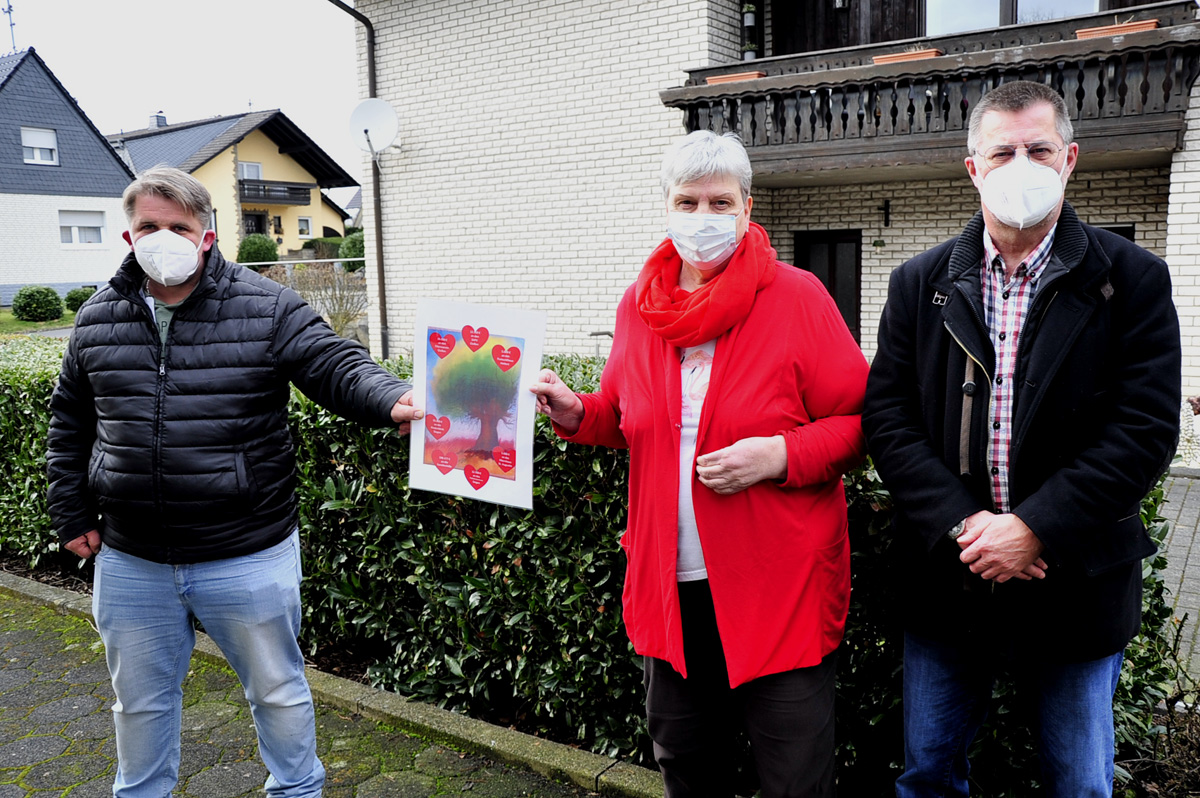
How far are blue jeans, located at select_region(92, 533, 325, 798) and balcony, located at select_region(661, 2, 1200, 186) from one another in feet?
31.0

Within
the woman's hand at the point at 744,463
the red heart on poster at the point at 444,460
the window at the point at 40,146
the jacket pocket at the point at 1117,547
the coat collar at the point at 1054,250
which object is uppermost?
the window at the point at 40,146

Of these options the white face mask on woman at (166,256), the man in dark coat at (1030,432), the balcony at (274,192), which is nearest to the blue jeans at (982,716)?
the man in dark coat at (1030,432)

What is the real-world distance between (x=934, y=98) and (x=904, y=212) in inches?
86.9

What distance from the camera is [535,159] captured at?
1391 cm

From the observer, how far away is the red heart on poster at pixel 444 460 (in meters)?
2.91

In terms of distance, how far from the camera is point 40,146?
133 feet

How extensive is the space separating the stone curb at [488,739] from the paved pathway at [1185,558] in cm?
241

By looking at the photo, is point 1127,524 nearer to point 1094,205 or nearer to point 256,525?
point 256,525

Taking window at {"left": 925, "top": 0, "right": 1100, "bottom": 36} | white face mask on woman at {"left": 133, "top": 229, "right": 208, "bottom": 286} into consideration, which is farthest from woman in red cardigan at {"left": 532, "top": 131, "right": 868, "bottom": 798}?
window at {"left": 925, "top": 0, "right": 1100, "bottom": 36}

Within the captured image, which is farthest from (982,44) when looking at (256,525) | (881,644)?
(256,525)

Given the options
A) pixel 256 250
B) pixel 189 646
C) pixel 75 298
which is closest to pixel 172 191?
pixel 189 646

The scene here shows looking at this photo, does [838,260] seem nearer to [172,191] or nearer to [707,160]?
[707,160]

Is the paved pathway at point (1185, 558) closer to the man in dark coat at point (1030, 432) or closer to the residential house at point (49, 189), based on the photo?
the man in dark coat at point (1030, 432)

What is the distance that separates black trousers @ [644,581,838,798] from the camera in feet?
7.67
